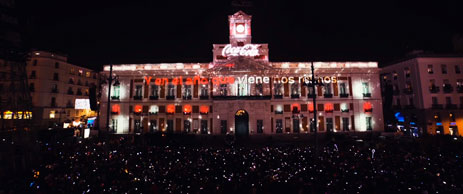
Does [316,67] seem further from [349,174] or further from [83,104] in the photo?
[83,104]

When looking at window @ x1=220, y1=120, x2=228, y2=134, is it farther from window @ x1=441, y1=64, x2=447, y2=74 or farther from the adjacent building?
window @ x1=441, y1=64, x2=447, y2=74

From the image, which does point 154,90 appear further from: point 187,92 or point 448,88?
point 448,88

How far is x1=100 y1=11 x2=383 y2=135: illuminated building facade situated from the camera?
33.4m

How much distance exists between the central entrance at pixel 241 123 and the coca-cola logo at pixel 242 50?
8.59m

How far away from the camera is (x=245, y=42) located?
3544 centimetres

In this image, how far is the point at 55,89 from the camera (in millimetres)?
42281

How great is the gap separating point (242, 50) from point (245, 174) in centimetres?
2509

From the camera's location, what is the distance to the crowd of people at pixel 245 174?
8.69 metres

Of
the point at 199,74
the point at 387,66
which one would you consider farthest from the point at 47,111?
the point at 387,66

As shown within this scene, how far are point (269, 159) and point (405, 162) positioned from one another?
7.11 metres

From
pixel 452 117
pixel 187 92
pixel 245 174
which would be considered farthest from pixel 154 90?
pixel 452 117

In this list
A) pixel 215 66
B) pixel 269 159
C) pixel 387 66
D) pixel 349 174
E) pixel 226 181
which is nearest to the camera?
pixel 226 181

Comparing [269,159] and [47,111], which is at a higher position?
[47,111]

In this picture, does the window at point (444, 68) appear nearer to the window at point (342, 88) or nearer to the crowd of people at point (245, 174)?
the window at point (342, 88)
